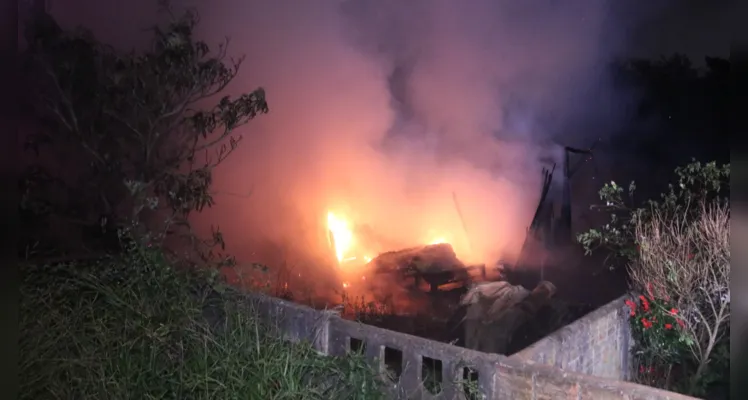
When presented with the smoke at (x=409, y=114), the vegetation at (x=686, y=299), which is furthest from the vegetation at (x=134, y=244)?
the vegetation at (x=686, y=299)

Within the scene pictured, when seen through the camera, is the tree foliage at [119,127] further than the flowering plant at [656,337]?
Yes

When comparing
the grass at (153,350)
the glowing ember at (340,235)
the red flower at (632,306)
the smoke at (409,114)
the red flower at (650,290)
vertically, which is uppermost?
the smoke at (409,114)

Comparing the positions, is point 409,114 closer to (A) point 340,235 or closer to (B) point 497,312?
(A) point 340,235

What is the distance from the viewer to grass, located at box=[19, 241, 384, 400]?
3998 millimetres

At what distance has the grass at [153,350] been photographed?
400 centimetres

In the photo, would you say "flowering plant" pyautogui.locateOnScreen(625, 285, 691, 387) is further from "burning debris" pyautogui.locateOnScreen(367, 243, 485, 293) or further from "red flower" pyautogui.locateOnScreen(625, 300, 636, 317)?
"burning debris" pyautogui.locateOnScreen(367, 243, 485, 293)

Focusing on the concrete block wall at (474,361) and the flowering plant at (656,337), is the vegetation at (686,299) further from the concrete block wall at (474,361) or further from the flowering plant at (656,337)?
the concrete block wall at (474,361)

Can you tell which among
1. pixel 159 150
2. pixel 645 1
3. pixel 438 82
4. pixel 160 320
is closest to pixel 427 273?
pixel 438 82

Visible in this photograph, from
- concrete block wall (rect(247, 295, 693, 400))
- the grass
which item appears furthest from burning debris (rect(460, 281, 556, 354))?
the grass

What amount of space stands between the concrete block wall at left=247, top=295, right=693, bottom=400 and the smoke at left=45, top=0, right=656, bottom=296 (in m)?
Result: 4.34

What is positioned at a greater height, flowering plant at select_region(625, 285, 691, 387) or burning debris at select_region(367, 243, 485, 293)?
burning debris at select_region(367, 243, 485, 293)

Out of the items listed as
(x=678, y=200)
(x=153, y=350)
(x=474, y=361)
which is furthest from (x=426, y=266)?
(x=153, y=350)

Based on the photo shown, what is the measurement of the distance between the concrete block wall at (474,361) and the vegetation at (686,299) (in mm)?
589

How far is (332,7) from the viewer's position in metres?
10.5
